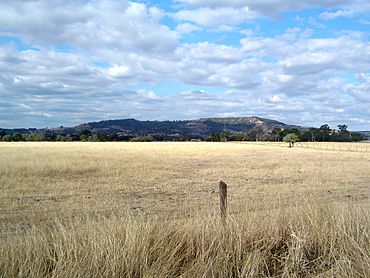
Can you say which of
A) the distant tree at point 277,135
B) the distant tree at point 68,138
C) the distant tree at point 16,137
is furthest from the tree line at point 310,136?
the distant tree at point 16,137

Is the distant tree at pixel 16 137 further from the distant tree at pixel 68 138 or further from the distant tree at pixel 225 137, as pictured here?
the distant tree at pixel 225 137

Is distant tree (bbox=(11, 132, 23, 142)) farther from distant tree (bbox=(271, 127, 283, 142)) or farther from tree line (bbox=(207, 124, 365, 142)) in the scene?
distant tree (bbox=(271, 127, 283, 142))

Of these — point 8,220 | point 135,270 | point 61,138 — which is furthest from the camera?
point 61,138

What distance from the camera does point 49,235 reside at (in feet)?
20.0

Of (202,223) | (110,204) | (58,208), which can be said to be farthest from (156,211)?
(202,223)

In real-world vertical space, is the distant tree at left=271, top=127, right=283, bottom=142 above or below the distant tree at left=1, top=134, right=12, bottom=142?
above

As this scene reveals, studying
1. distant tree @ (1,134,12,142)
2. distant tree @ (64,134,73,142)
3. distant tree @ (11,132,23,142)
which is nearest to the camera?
distant tree @ (1,134,12,142)

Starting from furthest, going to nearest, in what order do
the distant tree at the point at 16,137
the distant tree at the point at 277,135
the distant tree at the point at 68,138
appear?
the distant tree at the point at 277,135, the distant tree at the point at 68,138, the distant tree at the point at 16,137

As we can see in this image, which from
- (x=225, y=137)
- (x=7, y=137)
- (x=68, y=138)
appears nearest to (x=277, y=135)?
(x=225, y=137)

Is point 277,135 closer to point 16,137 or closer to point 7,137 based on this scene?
point 16,137

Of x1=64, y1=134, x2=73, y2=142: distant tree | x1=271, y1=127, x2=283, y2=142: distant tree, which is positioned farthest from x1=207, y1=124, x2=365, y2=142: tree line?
x1=64, y1=134, x2=73, y2=142: distant tree

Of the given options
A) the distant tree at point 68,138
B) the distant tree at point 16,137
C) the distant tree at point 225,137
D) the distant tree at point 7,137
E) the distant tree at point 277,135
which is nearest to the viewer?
the distant tree at point 7,137

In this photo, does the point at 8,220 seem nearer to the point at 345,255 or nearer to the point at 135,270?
the point at 135,270

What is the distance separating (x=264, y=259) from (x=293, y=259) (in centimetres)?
39
